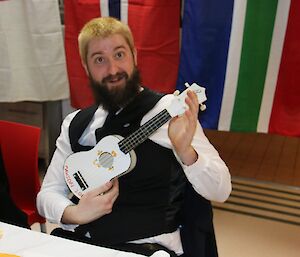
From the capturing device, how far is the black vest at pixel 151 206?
1269 millimetres

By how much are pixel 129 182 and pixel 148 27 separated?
131 centimetres

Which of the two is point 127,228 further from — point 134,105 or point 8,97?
point 8,97

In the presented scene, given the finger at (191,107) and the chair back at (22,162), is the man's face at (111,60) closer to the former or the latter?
the finger at (191,107)

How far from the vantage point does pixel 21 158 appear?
1.72 metres

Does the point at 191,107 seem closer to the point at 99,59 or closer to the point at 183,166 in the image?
the point at 183,166

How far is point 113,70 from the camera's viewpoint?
1.30 meters

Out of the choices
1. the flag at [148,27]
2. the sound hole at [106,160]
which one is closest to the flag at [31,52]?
the flag at [148,27]

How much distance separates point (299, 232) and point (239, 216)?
38 centimetres

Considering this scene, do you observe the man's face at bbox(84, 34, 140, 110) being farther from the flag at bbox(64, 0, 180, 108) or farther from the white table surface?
the flag at bbox(64, 0, 180, 108)

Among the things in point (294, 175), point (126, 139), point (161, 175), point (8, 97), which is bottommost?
point (294, 175)

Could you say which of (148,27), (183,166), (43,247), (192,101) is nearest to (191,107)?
(192,101)

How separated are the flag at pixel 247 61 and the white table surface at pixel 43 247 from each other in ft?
5.12

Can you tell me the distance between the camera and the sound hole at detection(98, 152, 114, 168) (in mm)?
1271

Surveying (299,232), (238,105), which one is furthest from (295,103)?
(299,232)
